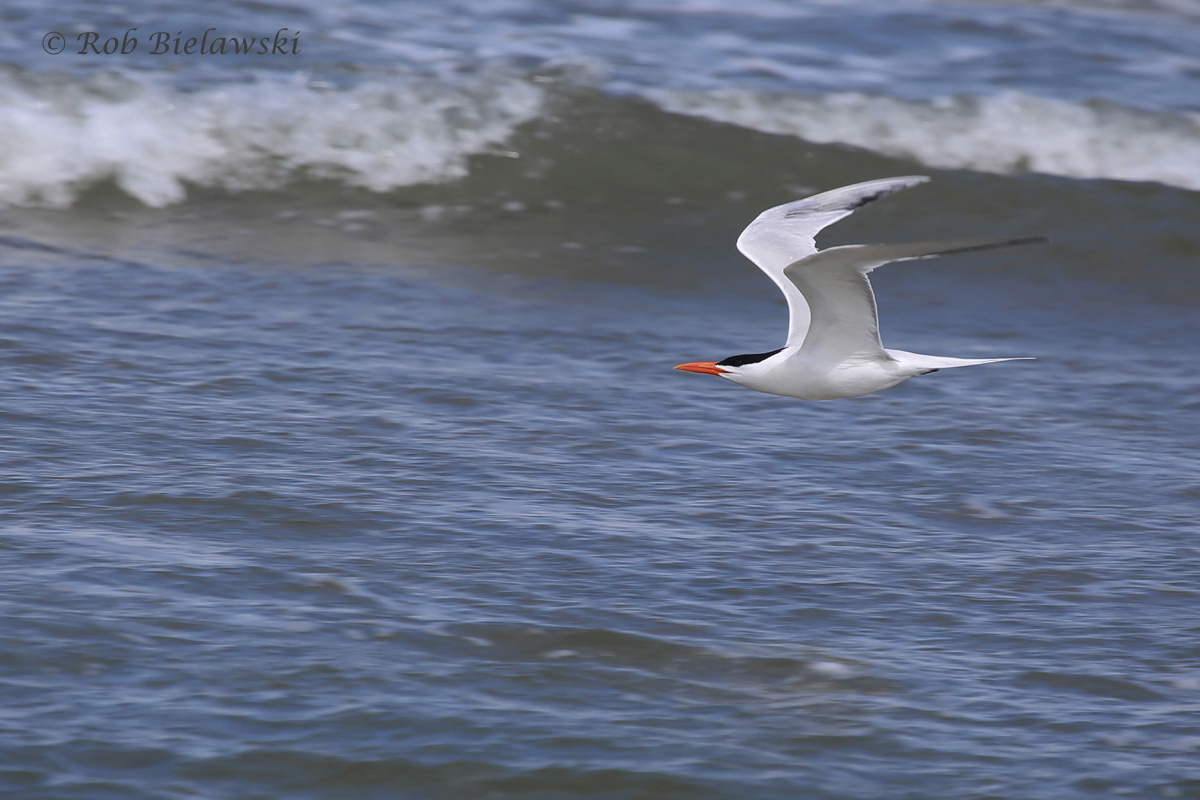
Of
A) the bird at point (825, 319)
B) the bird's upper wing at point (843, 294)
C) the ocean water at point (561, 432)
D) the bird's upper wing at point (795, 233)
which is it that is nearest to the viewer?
the ocean water at point (561, 432)

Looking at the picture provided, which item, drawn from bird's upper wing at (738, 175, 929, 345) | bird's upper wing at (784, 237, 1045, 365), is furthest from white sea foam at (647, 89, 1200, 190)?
bird's upper wing at (784, 237, 1045, 365)

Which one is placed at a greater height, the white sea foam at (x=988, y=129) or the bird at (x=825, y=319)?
the white sea foam at (x=988, y=129)

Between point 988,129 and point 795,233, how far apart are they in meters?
6.87

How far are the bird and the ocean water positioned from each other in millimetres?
584

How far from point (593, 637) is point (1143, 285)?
6.54m

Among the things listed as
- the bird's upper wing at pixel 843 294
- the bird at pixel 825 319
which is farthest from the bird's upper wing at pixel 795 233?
the bird's upper wing at pixel 843 294

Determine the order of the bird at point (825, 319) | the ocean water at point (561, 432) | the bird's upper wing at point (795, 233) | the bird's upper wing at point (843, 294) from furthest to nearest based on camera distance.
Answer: the bird's upper wing at point (795, 233)
the bird at point (825, 319)
the bird's upper wing at point (843, 294)
the ocean water at point (561, 432)

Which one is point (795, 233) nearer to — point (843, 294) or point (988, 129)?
point (843, 294)

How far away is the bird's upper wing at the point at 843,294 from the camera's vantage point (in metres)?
4.83

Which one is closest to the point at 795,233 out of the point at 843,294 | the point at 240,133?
the point at 843,294

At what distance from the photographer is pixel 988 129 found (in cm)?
1253

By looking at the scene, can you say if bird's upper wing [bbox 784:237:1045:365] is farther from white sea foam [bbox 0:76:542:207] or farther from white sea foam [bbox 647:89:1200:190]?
white sea foam [bbox 647:89:1200:190]

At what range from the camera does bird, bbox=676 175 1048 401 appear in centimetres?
517

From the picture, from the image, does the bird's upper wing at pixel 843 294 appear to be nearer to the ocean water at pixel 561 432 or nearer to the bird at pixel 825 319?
the bird at pixel 825 319
